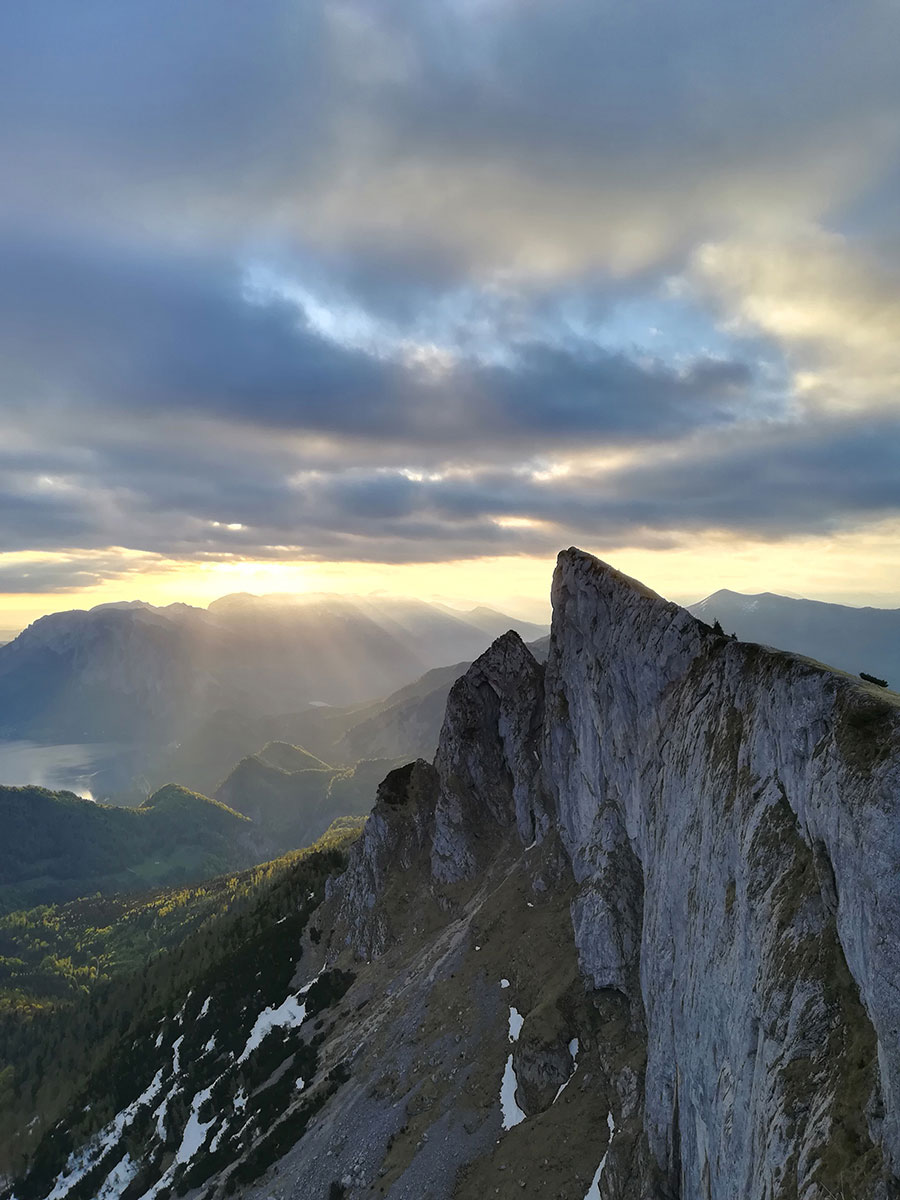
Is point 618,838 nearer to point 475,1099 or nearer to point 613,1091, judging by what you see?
point 613,1091

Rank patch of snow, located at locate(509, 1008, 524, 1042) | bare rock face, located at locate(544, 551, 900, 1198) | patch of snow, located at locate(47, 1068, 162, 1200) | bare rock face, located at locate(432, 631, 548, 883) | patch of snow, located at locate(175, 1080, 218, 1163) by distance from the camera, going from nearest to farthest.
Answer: bare rock face, located at locate(544, 551, 900, 1198)
patch of snow, located at locate(509, 1008, 524, 1042)
patch of snow, located at locate(175, 1080, 218, 1163)
bare rock face, located at locate(432, 631, 548, 883)
patch of snow, located at locate(47, 1068, 162, 1200)

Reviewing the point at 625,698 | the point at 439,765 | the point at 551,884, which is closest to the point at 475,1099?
the point at 551,884

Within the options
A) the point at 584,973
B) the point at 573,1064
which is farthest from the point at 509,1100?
the point at 584,973

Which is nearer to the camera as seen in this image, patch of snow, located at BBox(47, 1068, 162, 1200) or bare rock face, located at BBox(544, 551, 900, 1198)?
bare rock face, located at BBox(544, 551, 900, 1198)

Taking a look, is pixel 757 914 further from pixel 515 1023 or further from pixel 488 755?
pixel 488 755

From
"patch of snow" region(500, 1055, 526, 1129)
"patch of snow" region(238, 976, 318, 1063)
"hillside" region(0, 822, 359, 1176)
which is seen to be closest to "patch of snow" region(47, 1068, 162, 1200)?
"hillside" region(0, 822, 359, 1176)

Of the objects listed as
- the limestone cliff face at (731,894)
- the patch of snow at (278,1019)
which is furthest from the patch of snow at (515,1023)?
the patch of snow at (278,1019)

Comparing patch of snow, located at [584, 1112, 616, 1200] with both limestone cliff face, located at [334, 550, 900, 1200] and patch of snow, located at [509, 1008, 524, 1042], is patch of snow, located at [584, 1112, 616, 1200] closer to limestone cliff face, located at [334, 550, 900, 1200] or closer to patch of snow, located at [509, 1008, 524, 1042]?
→ limestone cliff face, located at [334, 550, 900, 1200]
